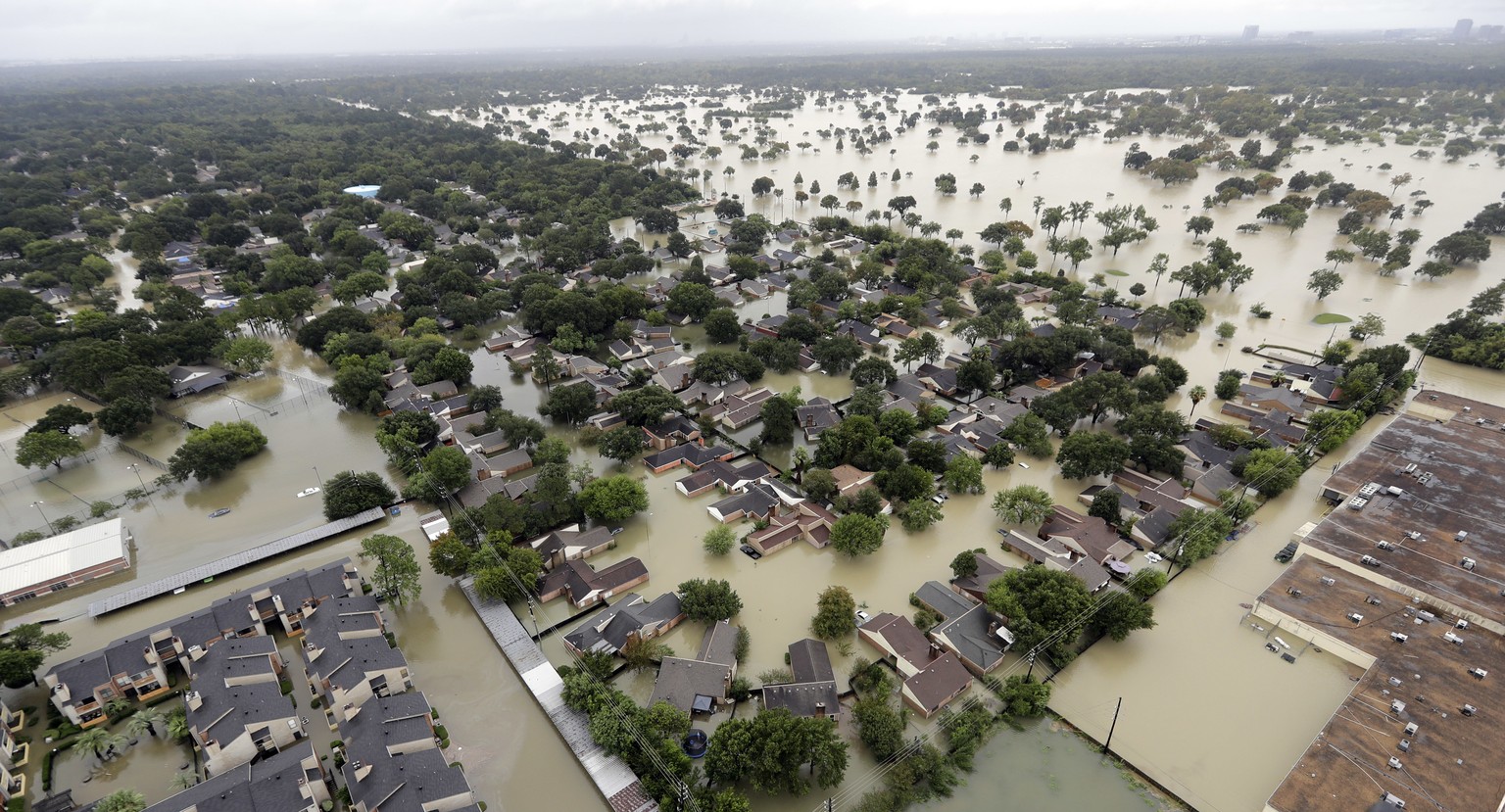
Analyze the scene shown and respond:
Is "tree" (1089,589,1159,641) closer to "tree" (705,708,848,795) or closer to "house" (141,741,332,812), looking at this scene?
"tree" (705,708,848,795)

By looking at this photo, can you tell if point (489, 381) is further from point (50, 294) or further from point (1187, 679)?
point (50, 294)

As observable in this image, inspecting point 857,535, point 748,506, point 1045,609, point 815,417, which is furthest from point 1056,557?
point 815,417

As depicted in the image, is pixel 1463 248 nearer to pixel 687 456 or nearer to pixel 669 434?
pixel 687 456

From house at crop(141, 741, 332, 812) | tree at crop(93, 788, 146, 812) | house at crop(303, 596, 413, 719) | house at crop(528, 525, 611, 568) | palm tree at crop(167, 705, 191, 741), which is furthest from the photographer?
house at crop(528, 525, 611, 568)

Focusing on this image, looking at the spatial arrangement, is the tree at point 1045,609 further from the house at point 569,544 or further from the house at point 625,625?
the house at point 569,544

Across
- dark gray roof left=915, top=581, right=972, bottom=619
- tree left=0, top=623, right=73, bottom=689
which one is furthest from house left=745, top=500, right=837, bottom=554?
tree left=0, top=623, right=73, bottom=689

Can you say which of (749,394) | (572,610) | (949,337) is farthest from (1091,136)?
(572,610)
